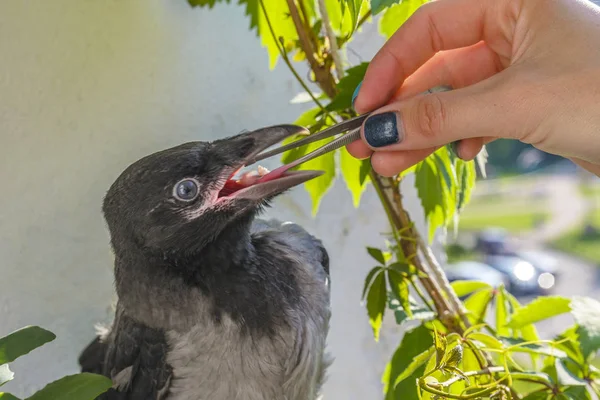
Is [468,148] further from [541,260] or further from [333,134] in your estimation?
[541,260]

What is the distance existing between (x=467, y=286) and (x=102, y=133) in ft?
3.00

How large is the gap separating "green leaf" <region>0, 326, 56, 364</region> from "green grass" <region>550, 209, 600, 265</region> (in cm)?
1281

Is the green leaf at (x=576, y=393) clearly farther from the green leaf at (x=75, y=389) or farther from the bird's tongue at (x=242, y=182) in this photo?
the green leaf at (x=75, y=389)

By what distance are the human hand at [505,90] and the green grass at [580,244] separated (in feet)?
40.3

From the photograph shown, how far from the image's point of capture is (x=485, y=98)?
82 centimetres

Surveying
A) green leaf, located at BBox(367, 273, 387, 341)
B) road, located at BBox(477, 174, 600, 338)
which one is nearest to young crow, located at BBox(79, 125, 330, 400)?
green leaf, located at BBox(367, 273, 387, 341)

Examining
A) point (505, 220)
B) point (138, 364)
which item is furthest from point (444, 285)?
point (505, 220)

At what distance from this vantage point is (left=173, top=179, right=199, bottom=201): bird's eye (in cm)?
97

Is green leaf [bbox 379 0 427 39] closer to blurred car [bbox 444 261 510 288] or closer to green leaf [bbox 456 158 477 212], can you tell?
green leaf [bbox 456 158 477 212]

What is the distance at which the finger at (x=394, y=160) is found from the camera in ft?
3.34

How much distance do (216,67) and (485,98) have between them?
898 millimetres

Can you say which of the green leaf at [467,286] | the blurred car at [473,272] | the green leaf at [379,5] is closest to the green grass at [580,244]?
the blurred car at [473,272]

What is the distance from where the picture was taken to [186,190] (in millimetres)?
980

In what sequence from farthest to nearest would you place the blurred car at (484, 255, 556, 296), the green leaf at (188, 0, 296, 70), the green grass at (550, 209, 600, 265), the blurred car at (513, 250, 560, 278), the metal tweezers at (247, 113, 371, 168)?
1. the green grass at (550, 209, 600, 265)
2. the blurred car at (513, 250, 560, 278)
3. the blurred car at (484, 255, 556, 296)
4. the green leaf at (188, 0, 296, 70)
5. the metal tweezers at (247, 113, 371, 168)
